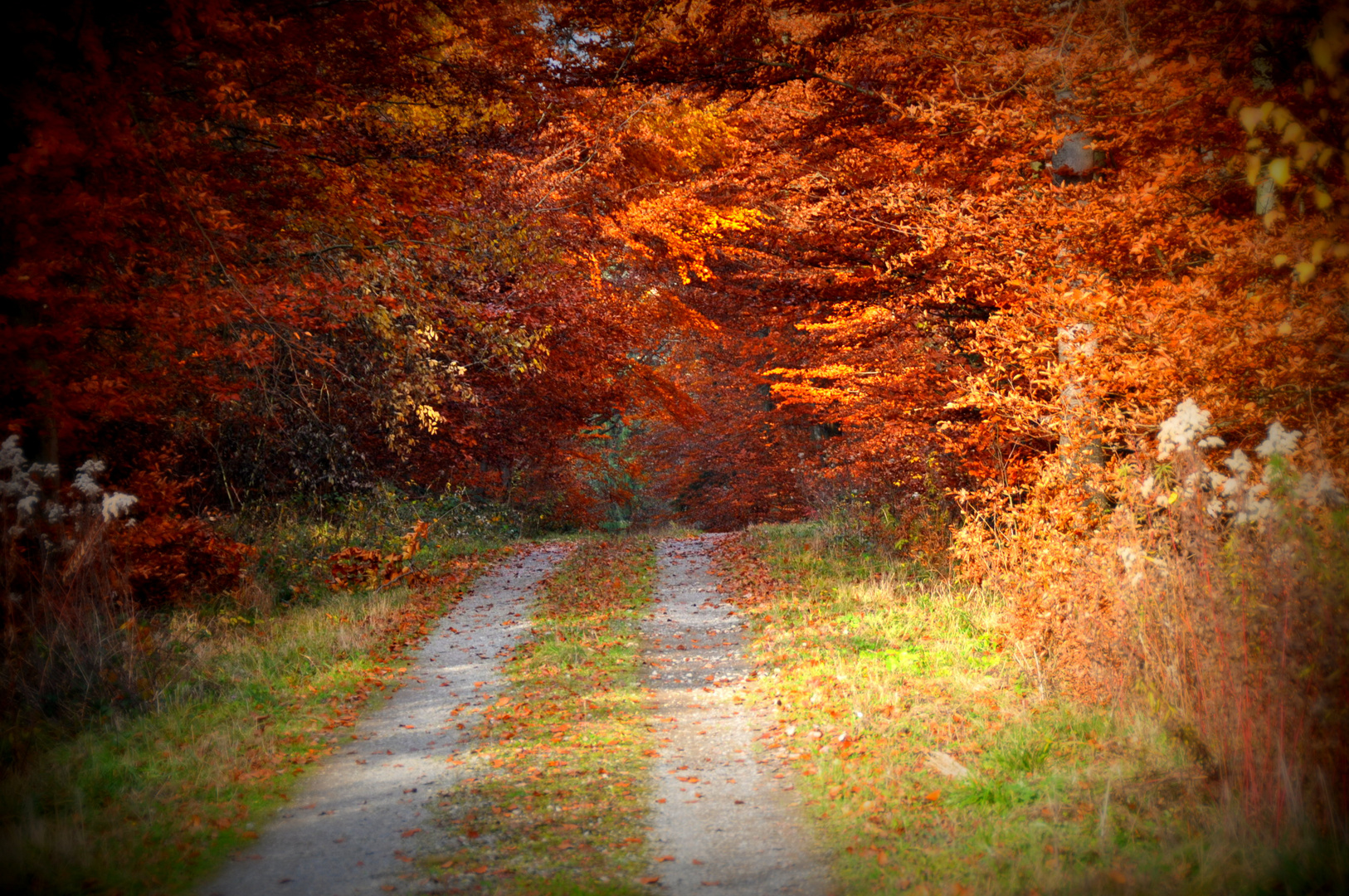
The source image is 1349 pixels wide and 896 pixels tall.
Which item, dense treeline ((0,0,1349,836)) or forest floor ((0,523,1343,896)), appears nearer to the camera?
forest floor ((0,523,1343,896))

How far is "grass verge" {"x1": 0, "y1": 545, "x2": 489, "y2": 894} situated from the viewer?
4.59 metres

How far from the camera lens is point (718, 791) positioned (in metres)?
5.57

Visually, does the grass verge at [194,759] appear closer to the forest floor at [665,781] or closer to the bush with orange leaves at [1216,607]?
the forest floor at [665,781]

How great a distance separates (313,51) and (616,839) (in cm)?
986

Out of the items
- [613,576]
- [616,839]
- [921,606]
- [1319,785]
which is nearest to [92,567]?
[616,839]

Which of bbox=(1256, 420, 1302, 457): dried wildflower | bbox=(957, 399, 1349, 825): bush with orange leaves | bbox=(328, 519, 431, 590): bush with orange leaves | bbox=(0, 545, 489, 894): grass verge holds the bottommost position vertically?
bbox=(0, 545, 489, 894): grass verge

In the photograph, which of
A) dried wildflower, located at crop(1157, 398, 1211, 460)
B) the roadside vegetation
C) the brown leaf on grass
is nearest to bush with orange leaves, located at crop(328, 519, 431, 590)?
the roadside vegetation

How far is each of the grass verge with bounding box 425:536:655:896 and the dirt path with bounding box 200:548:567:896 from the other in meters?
0.23

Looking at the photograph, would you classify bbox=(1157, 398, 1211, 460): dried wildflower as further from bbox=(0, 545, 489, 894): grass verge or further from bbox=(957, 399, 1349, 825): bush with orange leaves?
bbox=(0, 545, 489, 894): grass verge

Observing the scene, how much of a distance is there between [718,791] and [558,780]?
110 cm

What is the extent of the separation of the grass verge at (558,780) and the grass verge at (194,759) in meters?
1.37

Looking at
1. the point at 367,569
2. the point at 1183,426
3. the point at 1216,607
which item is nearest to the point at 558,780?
the point at 1216,607

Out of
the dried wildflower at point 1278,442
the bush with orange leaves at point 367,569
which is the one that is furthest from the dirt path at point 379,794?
the dried wildflower at point 1278,442

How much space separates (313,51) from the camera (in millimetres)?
10266
